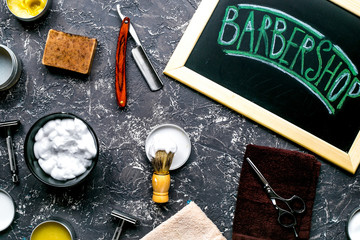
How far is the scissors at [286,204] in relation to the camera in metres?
0.99

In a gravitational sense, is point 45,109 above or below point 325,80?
below

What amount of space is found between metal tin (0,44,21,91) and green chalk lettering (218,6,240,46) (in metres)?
0.57

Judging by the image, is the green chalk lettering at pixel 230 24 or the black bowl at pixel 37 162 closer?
the black bowl at pixel 37 162

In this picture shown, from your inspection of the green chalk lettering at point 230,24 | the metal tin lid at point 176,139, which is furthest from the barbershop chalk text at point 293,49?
the metal tin lid at point 176,139

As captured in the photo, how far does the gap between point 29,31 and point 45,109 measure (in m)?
0.23

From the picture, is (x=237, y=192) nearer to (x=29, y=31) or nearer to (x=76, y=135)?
(x=76, y=135)

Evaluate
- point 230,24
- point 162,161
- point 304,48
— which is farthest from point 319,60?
point 162,161

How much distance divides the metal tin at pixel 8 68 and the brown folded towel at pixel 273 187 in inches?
26.6

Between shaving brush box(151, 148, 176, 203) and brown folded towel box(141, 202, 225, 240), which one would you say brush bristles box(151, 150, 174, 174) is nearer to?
shaving brush box(151, 148, 176, 203)

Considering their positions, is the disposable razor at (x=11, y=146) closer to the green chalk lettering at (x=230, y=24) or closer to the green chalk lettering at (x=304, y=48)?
the green chalk lettering at (x=230, y=24)

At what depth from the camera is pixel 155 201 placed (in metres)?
0.98

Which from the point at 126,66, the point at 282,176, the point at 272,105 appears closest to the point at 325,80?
the point at 272,105

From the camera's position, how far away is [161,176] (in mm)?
969

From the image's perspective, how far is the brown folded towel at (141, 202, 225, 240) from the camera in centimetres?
101
